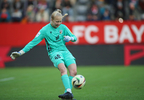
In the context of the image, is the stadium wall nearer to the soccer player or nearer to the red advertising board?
the red advertising board

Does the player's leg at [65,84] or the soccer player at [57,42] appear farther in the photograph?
the soccer player at [57,42]

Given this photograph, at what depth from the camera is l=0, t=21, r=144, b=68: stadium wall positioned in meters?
15.5

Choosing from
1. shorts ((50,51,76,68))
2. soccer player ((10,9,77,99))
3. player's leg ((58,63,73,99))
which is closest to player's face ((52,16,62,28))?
soccer player ((10,9,77,99))

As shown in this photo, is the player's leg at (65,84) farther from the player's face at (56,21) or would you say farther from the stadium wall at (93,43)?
the stadium wall at (93,43)

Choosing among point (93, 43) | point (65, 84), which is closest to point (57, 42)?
point (65, 84)

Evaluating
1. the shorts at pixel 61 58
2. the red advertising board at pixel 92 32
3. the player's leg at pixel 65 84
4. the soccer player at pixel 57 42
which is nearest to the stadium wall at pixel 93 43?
the red advertising board at pixel 92 32

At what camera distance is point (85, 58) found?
15719 millimetres

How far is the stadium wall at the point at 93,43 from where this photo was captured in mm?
15492

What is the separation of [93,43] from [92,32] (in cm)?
65

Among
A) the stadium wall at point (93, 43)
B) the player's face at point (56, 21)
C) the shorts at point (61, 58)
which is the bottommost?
the stadium wall at point (93, 43)

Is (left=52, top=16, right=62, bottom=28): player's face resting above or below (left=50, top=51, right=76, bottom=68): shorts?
above

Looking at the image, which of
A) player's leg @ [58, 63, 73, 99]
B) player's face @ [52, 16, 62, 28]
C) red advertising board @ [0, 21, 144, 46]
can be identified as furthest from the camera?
red advertising board @ [0, 21, 144, 46]

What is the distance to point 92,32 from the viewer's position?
15727 millimetres

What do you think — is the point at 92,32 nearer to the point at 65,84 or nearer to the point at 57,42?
the point at 57,42
